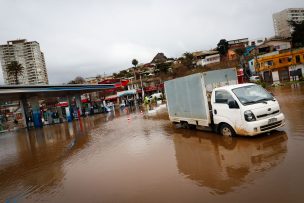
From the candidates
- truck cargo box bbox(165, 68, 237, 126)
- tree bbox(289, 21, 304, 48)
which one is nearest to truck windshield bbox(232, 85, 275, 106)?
truck cargo box bbox(165, 68, 237, 126)

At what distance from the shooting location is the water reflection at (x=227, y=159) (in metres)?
6.09

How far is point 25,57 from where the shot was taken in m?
160

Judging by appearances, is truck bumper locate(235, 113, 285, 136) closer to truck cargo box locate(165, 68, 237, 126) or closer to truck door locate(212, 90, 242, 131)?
truck door locate(212, 90, 242, 131)

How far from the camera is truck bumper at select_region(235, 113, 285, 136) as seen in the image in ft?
28.5

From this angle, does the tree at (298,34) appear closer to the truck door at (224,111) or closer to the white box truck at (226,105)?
the white box truck at (226,105)

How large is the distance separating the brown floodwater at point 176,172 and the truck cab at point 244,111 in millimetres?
410

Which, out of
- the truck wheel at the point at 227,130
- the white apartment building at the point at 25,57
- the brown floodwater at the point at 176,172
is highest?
the white apartment building at the point at 25,57

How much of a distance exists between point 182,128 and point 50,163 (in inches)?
260

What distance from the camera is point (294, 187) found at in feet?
16.7

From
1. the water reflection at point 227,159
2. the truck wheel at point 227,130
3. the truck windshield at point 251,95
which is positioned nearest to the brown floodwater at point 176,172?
the water reflection at point 227,159

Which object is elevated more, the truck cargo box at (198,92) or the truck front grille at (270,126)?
the truck cargo box at (198,92)

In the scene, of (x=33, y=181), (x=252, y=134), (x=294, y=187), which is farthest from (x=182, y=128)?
(x=294, y=187)

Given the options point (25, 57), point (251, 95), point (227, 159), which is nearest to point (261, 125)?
point (251, 95)

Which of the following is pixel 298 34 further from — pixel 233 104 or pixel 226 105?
pixel 233 104
